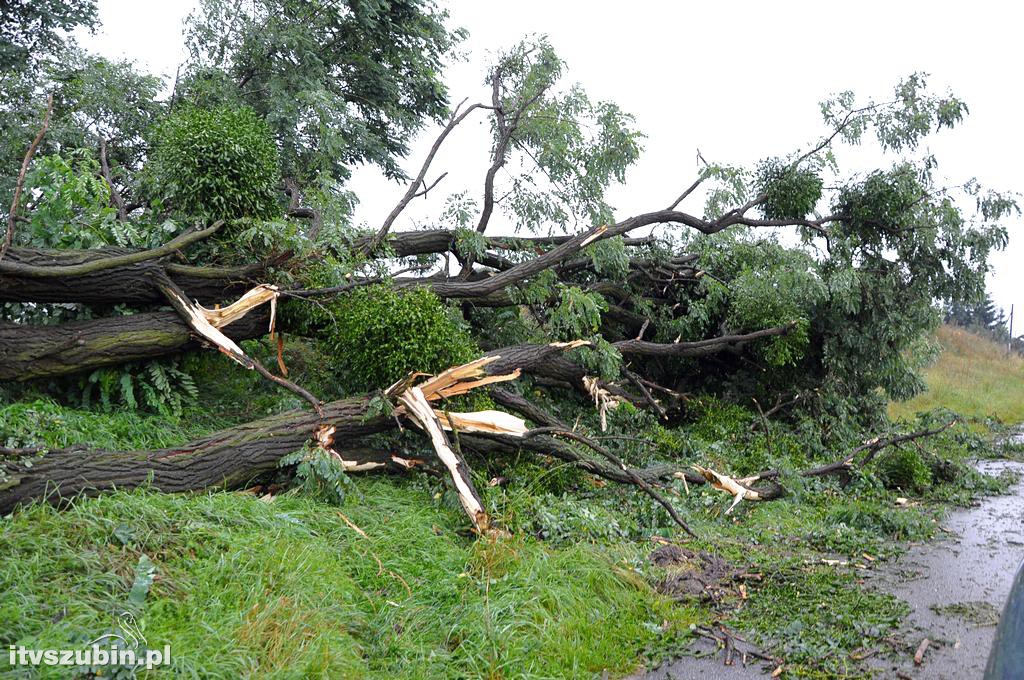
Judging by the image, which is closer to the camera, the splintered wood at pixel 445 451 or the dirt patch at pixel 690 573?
the dirt patch at pixel 690 573

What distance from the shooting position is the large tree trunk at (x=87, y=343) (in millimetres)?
6230

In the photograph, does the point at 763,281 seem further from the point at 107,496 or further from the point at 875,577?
the point at 107,496

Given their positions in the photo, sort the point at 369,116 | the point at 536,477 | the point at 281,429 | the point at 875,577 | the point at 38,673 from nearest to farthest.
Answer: the point at 38,673 → the point at 875,577 → the point at 281,429 → the point at 536,477 → the point at 369,116

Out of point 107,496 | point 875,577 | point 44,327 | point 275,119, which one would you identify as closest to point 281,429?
point 107,496

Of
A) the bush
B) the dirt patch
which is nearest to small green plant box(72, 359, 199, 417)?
the bush

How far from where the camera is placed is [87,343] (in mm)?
6453

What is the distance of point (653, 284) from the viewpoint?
11180 millimetres

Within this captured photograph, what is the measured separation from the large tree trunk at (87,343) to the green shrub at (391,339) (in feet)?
4.61

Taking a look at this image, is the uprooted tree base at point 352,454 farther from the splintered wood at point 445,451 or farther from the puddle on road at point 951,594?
the puddle on road at point 951,594

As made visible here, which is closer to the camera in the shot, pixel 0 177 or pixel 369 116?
pixel 0 177

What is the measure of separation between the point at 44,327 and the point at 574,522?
187 inches

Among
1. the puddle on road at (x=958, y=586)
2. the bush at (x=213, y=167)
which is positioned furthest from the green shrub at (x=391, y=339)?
the puddle on road at (x=958, y=586)

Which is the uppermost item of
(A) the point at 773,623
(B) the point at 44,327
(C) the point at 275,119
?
(C) the point at 275,119

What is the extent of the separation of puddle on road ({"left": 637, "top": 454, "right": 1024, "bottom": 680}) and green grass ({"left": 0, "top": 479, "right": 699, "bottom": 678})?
2.04 feet
